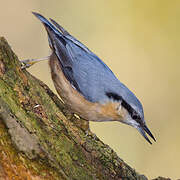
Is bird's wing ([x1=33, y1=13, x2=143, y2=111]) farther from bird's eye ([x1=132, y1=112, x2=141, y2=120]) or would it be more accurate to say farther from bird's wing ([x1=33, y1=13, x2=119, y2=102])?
bird's eye ([x1=132, y1=112, x2=141, y2=120])

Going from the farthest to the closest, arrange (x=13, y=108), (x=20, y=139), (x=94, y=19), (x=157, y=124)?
1. (x=94, y=19)
2. (x=157, y=124)
3. (x=13, y=108)
4. (x=20, y=139)

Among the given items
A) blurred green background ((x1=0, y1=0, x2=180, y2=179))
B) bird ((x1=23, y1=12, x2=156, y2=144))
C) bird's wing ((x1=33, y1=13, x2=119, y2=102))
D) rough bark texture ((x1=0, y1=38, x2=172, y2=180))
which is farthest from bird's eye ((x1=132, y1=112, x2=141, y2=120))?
blurred green background ((x1=0, y1=0, x2=180, y2=179))

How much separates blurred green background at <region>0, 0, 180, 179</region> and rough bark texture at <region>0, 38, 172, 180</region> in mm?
2516

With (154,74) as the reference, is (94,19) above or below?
above

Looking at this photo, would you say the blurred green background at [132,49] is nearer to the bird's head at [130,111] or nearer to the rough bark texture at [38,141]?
the bird's head at [130,111]

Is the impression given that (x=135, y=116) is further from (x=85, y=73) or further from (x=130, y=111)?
(x=85, y=73)

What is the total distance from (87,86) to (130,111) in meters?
0.59

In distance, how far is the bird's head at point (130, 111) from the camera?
14.2 feet

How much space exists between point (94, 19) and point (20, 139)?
477 centimetres

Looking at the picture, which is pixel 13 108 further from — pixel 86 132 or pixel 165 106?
pixel 165 106

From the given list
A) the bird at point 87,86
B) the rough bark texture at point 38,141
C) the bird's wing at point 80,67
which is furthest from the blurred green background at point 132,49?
the rough bark texture at point 38,141

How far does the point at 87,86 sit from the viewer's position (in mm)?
4258

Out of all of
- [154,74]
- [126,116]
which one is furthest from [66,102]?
[154,74]

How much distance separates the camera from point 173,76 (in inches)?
255
